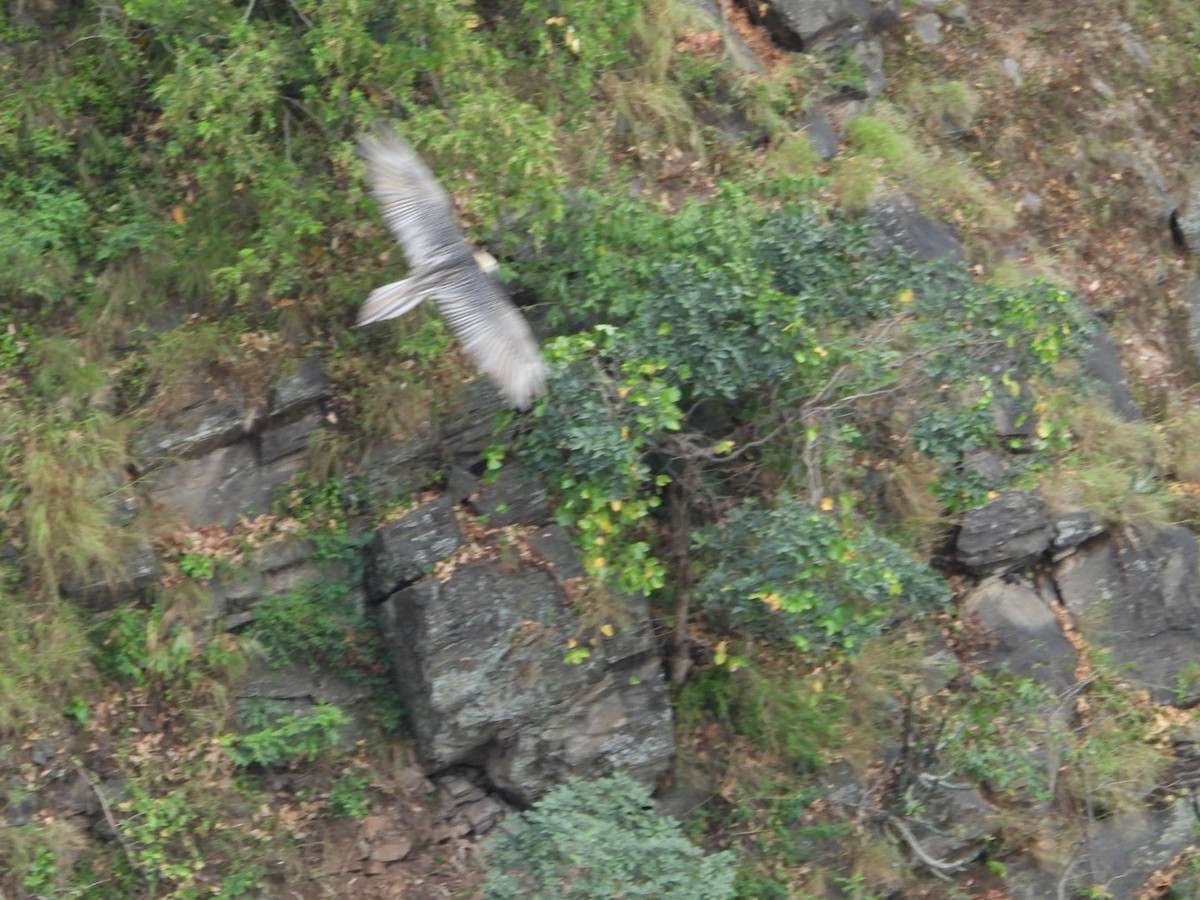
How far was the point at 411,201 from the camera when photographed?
21.5ft

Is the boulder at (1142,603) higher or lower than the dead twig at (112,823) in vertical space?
lower

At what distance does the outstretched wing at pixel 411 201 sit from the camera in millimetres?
6473

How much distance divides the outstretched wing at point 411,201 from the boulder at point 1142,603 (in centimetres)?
468

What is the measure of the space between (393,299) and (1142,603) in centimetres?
530

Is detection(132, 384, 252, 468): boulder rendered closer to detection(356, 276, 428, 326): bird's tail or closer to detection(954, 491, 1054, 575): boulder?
detection(356, 276, 428, 326): bird's tail

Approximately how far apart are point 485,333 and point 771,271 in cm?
155

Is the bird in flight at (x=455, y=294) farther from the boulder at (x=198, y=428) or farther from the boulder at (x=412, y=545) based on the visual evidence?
the boulder at (x=198, y=428)

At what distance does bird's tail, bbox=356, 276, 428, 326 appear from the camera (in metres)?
6.43

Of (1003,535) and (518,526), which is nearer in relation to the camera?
(518,526)

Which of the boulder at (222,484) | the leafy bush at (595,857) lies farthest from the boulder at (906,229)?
the leafy bush at (595,857)

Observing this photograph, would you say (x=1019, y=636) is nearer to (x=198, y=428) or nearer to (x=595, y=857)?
(x=595, y=857)

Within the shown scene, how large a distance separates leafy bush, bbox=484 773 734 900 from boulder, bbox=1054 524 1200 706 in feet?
11.1

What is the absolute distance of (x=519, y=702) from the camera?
716 centimetres

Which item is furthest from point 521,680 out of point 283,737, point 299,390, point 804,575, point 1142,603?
point 1142,603
